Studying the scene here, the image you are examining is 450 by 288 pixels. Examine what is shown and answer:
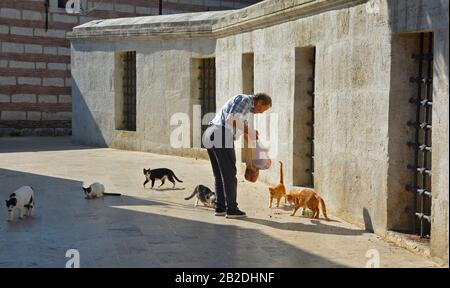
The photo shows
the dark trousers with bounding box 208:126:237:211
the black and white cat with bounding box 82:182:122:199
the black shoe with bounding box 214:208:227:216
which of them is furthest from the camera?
the black and white cat with bounding box 82:182:122:199

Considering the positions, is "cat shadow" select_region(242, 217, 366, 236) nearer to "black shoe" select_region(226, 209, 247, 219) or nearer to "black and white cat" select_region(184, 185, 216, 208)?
"black shoe" select_region(226, 209, 247, 219)

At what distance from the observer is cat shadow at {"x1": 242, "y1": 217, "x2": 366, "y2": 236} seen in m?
7.68

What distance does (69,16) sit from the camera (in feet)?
73.9

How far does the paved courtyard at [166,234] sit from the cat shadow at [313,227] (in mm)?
11

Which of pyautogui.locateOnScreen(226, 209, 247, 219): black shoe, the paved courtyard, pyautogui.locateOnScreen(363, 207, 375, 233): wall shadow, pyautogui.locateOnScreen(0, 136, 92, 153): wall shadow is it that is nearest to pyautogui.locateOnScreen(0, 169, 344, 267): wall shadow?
the paved courtyard

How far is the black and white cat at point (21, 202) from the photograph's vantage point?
26.7 feet

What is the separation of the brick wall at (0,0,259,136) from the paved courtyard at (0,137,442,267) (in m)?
9.96

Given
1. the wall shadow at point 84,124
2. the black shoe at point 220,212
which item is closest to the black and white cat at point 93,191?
the black shoe at point 220,212

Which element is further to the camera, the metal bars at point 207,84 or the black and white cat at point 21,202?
the metal bars at point 207,84

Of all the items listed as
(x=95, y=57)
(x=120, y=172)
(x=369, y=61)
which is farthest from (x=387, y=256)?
(x=95, y=57)

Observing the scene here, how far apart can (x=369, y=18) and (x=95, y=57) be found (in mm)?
11335

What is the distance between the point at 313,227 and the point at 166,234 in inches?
68.0

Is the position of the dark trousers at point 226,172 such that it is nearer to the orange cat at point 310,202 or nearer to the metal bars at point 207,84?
the orange cat at point 310,202

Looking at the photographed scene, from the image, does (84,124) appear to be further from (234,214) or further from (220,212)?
(234,214)
